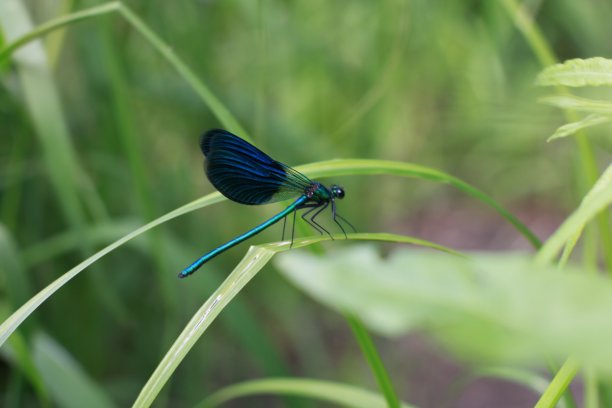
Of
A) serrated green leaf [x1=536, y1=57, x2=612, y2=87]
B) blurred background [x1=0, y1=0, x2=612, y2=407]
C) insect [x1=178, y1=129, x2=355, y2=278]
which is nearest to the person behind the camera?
serrated green leaf [x1=536, y1=57, x2=612, y2=87]

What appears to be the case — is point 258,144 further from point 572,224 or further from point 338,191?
point 572,224

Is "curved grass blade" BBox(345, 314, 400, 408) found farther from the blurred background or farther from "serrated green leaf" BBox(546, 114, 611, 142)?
the blurred background

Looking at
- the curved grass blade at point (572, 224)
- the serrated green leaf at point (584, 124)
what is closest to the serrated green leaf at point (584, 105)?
the serrated green leaf at point (584, 124)

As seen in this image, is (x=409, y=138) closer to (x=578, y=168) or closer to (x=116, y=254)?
(x=116, y=254)

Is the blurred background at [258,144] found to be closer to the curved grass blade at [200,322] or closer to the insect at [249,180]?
the insect at [249,180]

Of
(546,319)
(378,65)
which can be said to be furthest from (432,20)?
(546,319)

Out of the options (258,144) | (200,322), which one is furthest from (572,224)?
(258,144)

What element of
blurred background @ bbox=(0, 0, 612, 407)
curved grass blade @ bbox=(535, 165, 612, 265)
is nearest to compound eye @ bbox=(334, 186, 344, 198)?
blurred background @ bbox=(0, 0, 612, 407)
